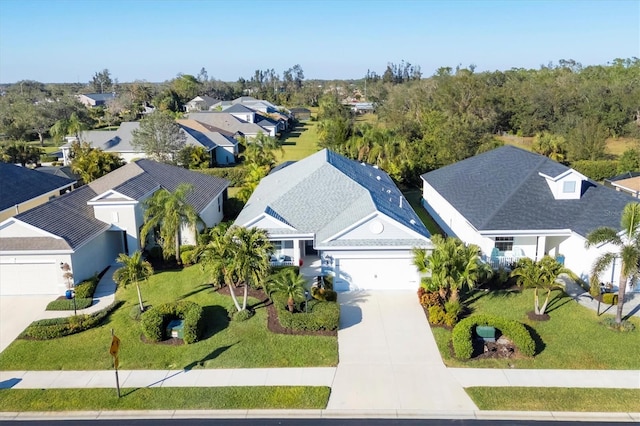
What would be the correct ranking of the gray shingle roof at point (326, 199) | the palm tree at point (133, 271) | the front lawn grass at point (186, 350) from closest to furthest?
A: the front lawn grass at point (186, 350) < the palm tree at point (133, 271) < the gray shingle roof at point (326, 199)

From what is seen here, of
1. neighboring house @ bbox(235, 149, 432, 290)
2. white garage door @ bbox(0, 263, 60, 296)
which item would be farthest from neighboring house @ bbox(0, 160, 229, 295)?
neighboring house @ bbox(235, 149, 432, 290)

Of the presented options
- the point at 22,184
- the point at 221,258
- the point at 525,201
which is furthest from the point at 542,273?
the point at 22,184

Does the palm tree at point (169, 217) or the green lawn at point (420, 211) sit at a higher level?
the palm tree at point (169, 217)

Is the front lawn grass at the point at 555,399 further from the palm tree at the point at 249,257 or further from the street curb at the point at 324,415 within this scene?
the palm tree at the point at 249,257

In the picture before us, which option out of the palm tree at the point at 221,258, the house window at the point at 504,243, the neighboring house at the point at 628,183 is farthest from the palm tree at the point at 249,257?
the neighboring house at the point at 628,183

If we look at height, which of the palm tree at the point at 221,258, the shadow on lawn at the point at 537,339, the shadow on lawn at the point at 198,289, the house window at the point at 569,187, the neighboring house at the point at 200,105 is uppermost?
the neighboring house at the point at 200,105

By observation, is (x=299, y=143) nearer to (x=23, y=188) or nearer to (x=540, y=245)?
(x=23, y=188)

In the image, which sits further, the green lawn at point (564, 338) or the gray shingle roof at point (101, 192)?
the gray shingle roof at point (101, 192)
